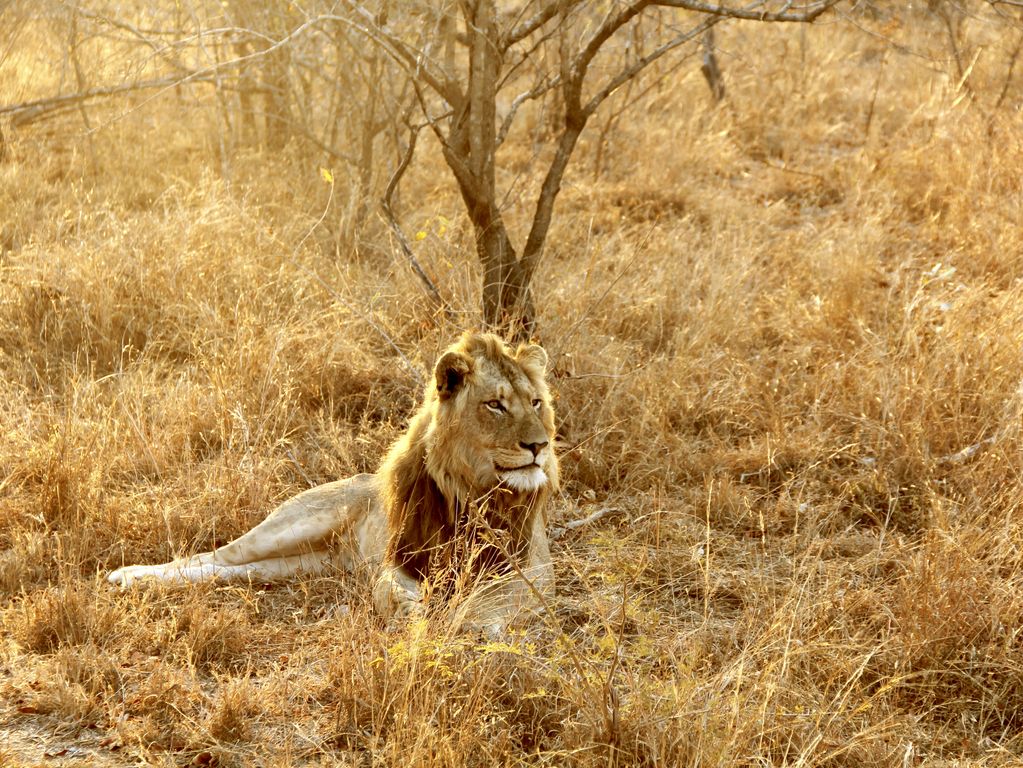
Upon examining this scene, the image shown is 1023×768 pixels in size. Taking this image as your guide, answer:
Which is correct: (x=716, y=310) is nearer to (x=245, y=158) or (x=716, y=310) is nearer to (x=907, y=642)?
(x=907, y=642)

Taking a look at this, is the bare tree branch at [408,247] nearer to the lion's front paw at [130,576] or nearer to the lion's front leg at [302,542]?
the lion's front leg at [302,542]

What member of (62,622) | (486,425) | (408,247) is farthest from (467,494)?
(408,247)

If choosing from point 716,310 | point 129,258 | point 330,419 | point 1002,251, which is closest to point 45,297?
point 129,258

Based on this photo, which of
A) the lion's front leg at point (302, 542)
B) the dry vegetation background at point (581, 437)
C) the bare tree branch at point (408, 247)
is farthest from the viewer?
the bare tree branch at point (408, 247)

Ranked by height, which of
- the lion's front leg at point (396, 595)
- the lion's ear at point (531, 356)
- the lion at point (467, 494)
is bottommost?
the lion's front leg at point (396, 595)

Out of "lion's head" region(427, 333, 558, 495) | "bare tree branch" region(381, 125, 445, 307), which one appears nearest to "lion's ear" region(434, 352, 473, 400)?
"lion's head" region(427, 333, 558, 495)

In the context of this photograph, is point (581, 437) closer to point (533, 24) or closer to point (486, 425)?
point (486, 425)

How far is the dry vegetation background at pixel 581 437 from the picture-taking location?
11.6ft

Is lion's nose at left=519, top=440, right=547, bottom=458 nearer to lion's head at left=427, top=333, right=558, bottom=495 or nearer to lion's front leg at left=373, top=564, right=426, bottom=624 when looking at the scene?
lion's head at left=427, top=333, right=558, bottom=495

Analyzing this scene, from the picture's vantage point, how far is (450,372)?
13.4 ft

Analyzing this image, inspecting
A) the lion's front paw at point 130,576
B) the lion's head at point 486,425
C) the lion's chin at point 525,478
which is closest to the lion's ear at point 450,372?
the lion's head at point 486,425

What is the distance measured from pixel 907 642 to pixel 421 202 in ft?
17.7

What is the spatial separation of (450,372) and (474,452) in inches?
11.5

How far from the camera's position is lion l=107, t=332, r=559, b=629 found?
403 cm
